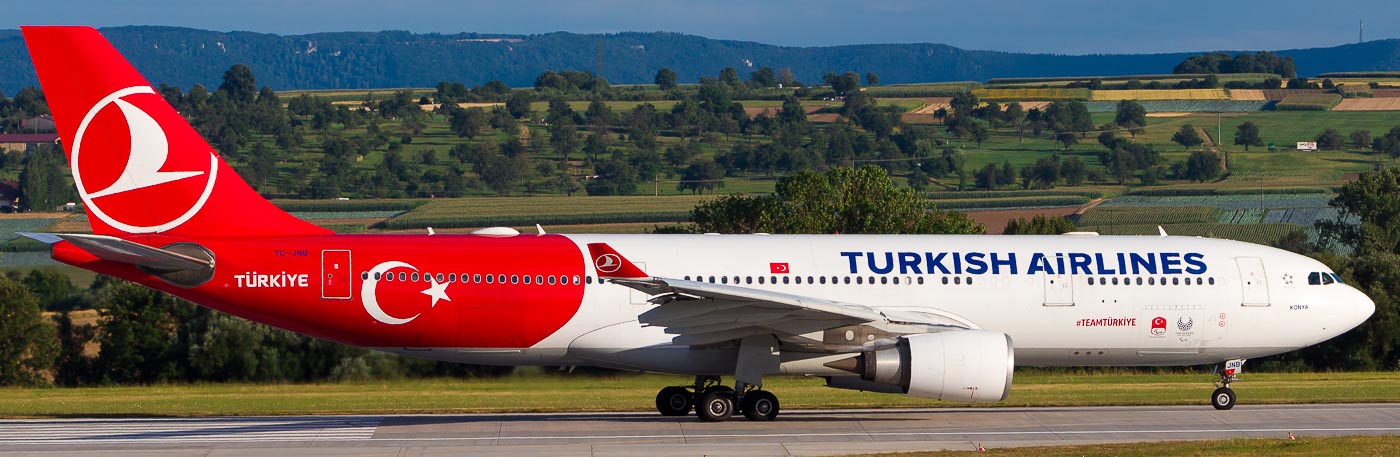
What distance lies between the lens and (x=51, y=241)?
80.8 feet

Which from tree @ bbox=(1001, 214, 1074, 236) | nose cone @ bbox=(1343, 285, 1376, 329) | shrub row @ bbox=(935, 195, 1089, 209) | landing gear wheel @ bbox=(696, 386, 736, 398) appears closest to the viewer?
landing gear wheel @ bbox=(696, 386, 736, 398)

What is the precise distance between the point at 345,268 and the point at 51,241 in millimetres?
4484

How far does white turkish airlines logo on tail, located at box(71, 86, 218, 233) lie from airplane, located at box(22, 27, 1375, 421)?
3cm

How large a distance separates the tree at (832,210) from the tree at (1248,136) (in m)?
86.8

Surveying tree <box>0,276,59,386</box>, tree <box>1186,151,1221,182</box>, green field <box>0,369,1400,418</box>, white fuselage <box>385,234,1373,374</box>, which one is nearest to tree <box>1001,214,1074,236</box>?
green field <box>0,369,1400,418</box>

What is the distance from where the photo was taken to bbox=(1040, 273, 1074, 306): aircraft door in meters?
26.4

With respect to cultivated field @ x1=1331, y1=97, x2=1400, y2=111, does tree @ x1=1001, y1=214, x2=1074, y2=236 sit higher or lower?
lower

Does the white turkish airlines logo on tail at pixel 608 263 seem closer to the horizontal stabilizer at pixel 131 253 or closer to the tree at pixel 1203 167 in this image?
the horizontal stabilizer at pixel 131 253

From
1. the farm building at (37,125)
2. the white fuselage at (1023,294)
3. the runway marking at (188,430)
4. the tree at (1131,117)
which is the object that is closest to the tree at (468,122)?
the farm building at (37,125)

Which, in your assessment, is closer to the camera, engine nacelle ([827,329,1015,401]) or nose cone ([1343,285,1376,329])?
engine nacelle ([827,329,1015,401])

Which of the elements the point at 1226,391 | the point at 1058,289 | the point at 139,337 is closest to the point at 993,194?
the point at 139,337

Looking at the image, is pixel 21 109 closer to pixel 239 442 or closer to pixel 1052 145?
pixel 1052 145

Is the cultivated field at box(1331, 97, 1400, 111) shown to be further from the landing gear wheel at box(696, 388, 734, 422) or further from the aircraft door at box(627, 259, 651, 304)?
the aircraft door at box(627, 259, 651, 304)

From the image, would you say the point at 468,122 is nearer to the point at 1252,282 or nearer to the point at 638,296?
the point at 638,296
